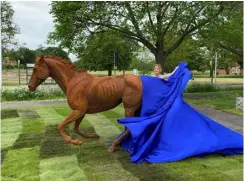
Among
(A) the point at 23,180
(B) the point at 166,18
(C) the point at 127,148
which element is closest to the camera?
(A) the point at 23,180

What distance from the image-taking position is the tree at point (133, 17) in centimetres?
1636

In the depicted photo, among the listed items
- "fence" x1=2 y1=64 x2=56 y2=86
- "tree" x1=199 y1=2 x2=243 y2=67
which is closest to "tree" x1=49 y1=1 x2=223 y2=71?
"tree" x1=199 y1=2 x2=243 y2=67

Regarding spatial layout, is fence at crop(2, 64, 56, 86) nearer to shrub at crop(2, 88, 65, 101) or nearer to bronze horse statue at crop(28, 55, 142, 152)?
shrub at crop(2, 88, 65, 101)

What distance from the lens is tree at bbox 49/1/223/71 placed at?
16359 millimetres

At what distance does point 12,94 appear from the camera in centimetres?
1820

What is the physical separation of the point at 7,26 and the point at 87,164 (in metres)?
28.5

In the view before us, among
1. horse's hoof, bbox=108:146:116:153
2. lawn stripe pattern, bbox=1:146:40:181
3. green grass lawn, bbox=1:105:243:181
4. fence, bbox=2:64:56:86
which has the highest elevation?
fence, bbox=2:64:56:86

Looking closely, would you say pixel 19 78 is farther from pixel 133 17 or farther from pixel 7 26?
pixel 133 17

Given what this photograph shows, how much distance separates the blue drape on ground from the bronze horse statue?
27 cm

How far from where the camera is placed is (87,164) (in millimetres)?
5797

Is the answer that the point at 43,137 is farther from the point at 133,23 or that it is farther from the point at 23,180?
the point at 133,23

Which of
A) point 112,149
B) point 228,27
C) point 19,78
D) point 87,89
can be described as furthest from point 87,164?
point 19,78

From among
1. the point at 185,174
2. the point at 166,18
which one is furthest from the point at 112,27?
the point at 185,174

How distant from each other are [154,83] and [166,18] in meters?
11.1
